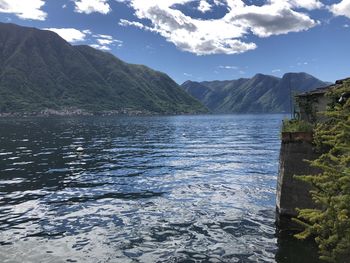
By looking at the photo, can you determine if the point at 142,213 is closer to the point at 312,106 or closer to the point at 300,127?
the point at 300,127

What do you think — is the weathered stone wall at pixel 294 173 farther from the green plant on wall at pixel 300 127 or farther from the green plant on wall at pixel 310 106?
the green plant on wall at pixel 310 106

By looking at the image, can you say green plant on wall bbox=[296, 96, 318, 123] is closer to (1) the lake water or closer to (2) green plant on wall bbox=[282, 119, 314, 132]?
(2) green plant on wall bbox=[282, 119, 314, 132]

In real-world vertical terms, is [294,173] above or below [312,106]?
below

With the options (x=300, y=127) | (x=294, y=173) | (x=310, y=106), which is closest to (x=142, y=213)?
(x=294, y=173)

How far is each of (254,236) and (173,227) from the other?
456 centimetres

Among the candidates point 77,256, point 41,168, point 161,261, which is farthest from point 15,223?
point 41,168

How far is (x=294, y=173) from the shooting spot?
19.0m

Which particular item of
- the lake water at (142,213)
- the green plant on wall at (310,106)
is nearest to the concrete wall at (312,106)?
the green plant on wall at (310,106)

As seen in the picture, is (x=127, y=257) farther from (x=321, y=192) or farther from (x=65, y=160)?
(x=65, y=160)

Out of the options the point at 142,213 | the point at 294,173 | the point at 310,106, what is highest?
the point at 310,106

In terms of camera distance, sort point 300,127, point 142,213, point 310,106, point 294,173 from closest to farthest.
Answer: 1. point 294,173
2. point 300,127
3. point 310,106
4. point 142,213

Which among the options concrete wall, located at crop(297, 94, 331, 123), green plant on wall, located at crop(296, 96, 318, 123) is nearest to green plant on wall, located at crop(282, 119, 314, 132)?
concrete wall, located at crop(297, 94, 331, 123)

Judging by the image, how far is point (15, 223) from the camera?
73.7 feet

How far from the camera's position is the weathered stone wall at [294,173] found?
18578 mm
